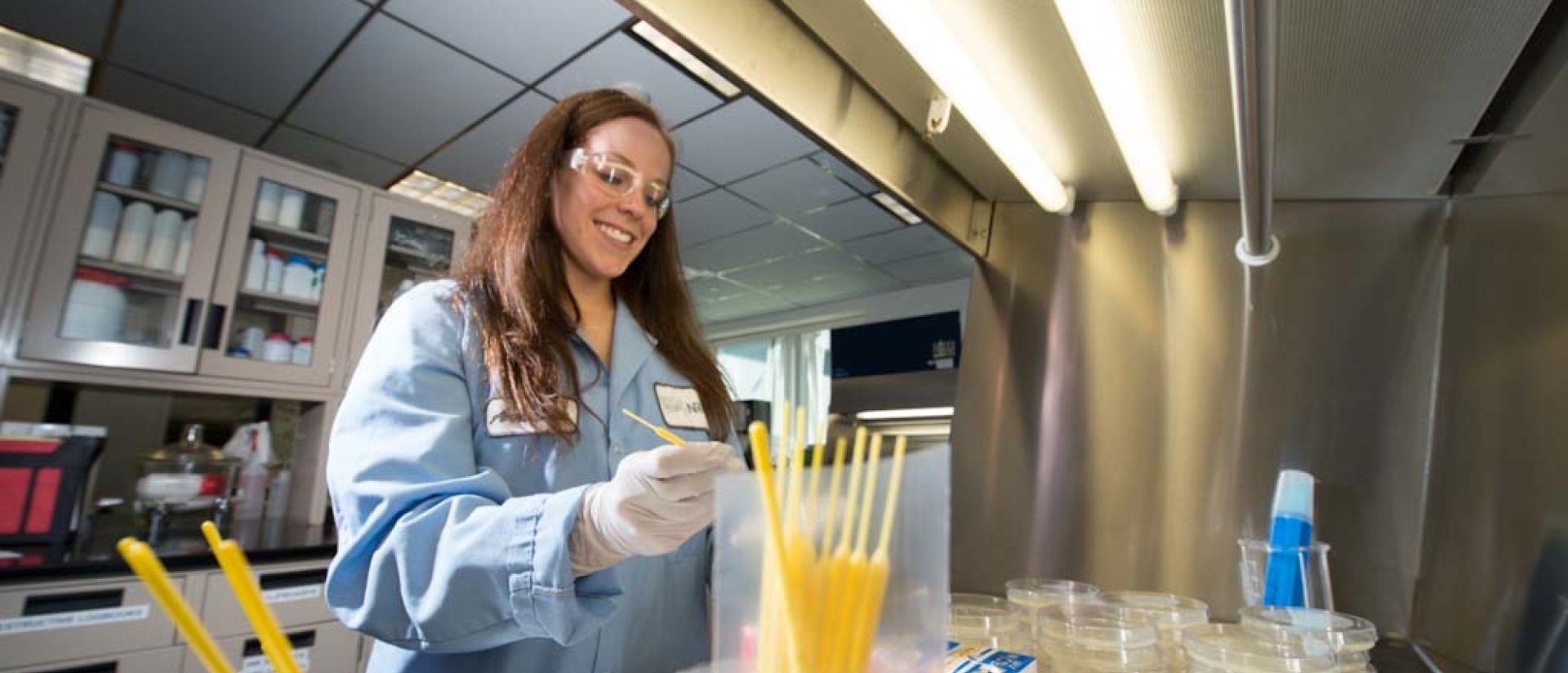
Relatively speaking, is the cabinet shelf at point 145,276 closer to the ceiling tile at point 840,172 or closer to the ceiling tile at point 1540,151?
the ceiling tile at point 840,172

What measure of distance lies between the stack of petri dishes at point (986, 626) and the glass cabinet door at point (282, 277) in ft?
8.58

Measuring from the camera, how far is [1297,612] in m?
0.72

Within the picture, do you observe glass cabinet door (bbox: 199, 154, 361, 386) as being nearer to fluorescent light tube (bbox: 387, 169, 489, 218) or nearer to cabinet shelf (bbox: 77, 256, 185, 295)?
cabinet shelf (bbox: 77, 256, 185, 295)

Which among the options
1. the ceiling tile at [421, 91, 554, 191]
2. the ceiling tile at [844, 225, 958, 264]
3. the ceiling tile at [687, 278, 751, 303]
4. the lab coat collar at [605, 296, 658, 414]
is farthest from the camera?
the ceiling tile at [687, 278, 751, 303]

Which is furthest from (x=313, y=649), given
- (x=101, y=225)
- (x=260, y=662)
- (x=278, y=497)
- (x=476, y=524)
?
(x=476, y=524)

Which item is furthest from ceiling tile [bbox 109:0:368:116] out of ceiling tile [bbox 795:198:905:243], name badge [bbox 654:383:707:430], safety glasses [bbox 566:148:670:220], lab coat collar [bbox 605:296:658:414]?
ceiling tile [bbox 795:198:905:243]

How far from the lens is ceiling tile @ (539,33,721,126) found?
2395 millimetres

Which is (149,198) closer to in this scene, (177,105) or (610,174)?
(177,105)

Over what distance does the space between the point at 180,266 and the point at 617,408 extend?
7.56ft

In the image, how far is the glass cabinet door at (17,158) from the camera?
76.2 inches

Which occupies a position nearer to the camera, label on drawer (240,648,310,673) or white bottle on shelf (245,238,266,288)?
label on drawer (240,648,310,673)

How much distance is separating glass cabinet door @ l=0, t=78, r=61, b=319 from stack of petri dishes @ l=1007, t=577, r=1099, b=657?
2.82 metres

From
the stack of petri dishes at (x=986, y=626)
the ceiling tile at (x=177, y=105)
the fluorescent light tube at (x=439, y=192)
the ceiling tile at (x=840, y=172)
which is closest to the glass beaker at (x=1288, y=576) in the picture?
the stack of petri dishes at (x=986, y=626)

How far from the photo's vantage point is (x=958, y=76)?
0.70 m
